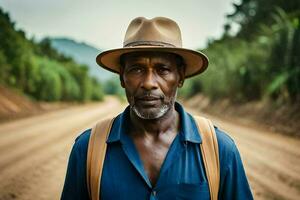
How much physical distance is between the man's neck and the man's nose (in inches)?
8.7

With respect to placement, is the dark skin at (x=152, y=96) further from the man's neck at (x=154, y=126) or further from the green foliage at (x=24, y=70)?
the green foliage at (x=24, y=70)

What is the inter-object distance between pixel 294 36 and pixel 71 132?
9.40m

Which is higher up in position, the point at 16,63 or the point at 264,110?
the point at 16,63

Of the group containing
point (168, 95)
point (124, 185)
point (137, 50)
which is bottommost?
point (124, 185)

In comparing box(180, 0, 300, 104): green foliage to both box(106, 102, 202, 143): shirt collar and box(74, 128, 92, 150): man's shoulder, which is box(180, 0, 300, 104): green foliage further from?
box(74, 128, 92, 150): man's shoulder


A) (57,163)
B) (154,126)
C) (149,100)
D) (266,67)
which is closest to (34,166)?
(57,163)

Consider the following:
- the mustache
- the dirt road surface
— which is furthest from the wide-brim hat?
the dirt road surface

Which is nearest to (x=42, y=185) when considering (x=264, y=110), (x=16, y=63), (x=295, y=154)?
(x=295, y=154)

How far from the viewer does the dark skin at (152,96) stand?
2.30 m

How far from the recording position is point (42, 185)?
21.9 feet

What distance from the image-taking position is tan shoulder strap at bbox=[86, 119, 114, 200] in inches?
82.4

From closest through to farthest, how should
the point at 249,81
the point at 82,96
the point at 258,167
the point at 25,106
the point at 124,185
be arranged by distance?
the point at 124,185
the point at 258,167
the point at 249,81
the point at 25,106
the point at 82,96

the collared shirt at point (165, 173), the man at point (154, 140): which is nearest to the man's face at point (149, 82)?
the man at point (154, 140)

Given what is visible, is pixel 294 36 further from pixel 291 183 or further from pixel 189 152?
pixel 189 152
